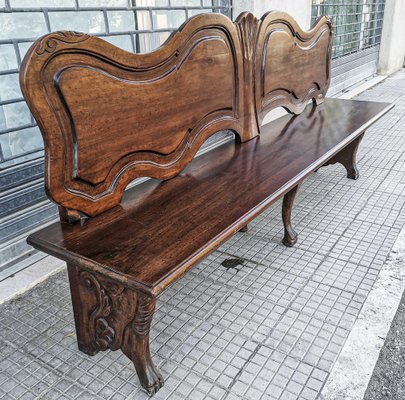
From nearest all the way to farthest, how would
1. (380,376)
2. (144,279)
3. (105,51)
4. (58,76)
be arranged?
(144,279)
(58,76)
(105,51)
(380,376)

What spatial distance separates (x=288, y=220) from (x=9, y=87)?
1.83 meters

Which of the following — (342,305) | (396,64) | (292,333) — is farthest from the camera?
(396,64)

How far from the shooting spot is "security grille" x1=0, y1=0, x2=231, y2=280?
2.45m

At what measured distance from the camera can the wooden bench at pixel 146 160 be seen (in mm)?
1598

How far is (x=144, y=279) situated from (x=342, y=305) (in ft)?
4.09

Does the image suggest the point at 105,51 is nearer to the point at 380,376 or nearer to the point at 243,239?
the point at 243,239

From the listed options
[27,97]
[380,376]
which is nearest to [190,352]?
[380,376]

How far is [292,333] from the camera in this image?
6.81 ft

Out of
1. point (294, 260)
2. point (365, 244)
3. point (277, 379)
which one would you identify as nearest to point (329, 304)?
point (294, 260)

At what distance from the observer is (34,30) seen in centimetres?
257

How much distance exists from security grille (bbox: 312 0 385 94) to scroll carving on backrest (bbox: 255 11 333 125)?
2.64 metres

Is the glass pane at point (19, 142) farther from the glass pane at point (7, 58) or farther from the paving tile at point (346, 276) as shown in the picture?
the paving tile at point (346, 276)

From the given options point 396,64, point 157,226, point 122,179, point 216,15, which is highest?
point 216,15

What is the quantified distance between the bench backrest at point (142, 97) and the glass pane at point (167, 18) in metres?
0.98
